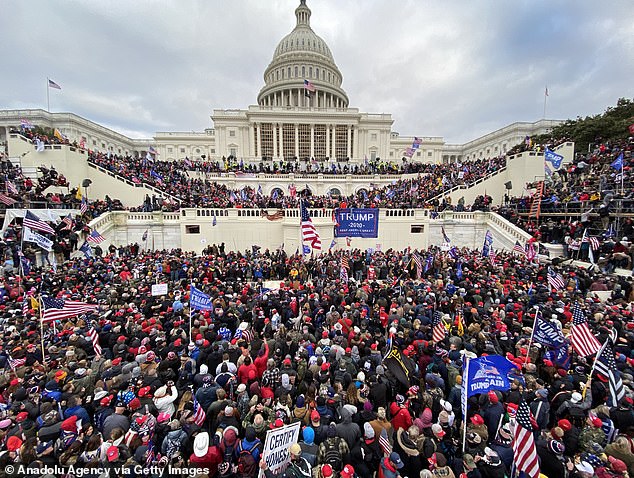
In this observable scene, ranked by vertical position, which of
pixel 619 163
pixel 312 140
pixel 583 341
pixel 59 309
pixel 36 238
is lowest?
pixel 583 341

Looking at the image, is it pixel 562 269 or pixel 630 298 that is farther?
pixel 562 269

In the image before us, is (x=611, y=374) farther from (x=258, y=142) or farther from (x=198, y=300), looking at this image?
(x=258, y=142)

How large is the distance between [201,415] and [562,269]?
1623cm

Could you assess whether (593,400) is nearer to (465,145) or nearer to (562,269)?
(562,269)

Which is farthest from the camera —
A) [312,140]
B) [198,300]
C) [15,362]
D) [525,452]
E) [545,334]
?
[312,140]

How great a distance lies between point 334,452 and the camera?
3.96 meters

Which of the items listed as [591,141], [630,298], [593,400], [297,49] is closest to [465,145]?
[591,141]

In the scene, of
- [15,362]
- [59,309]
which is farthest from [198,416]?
[59,309]

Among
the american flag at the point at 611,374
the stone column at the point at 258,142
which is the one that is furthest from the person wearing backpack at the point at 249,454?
the stone column at the point at 258,142

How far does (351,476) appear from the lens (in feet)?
11.8

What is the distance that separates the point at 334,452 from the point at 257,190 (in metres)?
33.1

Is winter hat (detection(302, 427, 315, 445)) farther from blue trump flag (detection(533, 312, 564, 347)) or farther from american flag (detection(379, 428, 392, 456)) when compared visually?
blue trump flag (detection(533, 312, 564, 347))

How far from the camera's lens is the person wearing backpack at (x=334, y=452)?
12.8 ft

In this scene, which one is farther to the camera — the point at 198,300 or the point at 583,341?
the point at 198,300
